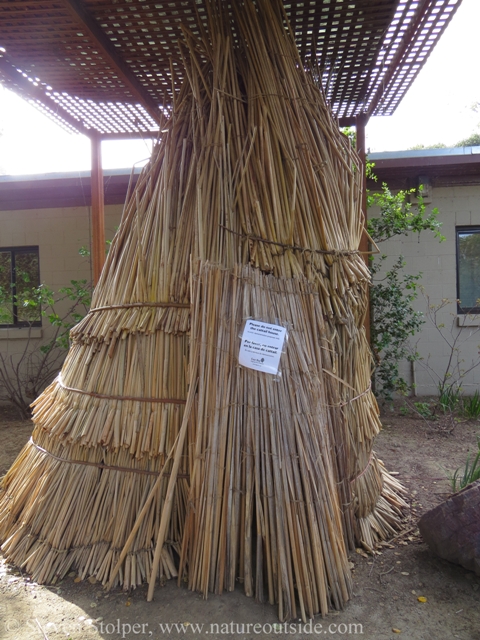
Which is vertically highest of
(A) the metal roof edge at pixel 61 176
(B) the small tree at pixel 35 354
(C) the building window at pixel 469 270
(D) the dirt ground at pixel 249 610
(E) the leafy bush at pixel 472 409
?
(A) the metal roof edge at pixel 61 176

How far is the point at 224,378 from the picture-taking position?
7.95 feet

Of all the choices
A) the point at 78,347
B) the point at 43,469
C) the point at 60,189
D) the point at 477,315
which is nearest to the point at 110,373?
the point at 78,347

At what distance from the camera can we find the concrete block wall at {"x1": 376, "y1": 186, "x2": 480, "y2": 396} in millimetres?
6535

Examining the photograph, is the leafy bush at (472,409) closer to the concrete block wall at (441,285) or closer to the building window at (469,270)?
the concrete block wall at (441,285)

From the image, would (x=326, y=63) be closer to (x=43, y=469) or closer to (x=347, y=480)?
(x=347, y=480)

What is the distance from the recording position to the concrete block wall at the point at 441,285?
6535mm

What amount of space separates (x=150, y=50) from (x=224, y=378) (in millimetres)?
2494

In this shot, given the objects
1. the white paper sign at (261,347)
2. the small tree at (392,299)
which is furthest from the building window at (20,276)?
the white paper sign at (261,347)

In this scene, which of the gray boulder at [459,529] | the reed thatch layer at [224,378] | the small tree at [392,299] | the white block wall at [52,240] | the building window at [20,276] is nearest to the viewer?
the reed thatch layer at [224,378]

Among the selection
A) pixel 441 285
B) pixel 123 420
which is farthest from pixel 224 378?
pixel 441 285

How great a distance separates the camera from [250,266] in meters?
2.60

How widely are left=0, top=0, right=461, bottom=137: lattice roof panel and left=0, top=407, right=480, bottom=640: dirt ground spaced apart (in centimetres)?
298

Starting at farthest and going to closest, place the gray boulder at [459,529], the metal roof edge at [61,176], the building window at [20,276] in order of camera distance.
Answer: the building window at [20,276]
the metal roof edge at [61,176]
the gray boulder at [459,529]

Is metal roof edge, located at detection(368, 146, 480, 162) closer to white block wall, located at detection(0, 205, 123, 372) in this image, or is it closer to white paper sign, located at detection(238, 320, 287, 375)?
white block wall, located at detection(0, 205, 123, 372)
